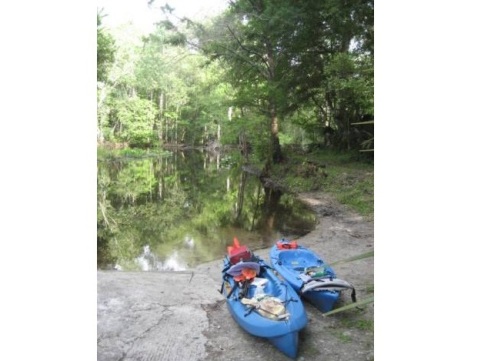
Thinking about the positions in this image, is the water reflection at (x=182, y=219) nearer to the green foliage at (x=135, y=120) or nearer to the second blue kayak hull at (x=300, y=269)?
the second blue kayak hull at (x=300, y=269)

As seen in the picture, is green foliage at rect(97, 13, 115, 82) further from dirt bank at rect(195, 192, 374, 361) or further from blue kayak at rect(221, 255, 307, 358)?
blue kayak at rect(221, 255, 307, 358)

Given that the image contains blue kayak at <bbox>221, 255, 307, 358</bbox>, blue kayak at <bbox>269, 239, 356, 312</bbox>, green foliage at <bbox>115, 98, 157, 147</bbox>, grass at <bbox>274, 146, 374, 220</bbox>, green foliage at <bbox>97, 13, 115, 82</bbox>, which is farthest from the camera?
green foliage at <bbox>115, 98, 157, 147</bbox>

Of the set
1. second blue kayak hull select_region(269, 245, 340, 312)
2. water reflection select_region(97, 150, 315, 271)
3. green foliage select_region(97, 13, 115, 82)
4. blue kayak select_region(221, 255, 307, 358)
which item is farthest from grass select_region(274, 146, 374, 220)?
green foliage select_region(97, 13, 115, 82)

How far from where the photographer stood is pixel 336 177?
943cm

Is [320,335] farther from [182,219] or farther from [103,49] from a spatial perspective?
[103,49]

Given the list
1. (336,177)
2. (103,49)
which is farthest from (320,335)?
(103,49)

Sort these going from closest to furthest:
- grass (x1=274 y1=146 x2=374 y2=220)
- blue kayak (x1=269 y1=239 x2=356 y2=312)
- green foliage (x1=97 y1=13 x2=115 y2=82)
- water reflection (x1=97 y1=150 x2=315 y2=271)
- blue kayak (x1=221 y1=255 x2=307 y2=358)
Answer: blue kayak (x1=221 y1=255 x2=307 y2=358), blue kayak (x1=269 y1=239 x2=356 y2=312), water reflection (x1=97 y1=150 x2=315 y2=271), grass (x1=274 y1=146 x2=374 y2=220), green foliage (x1=97 y1=13 x2=115 y2=82)

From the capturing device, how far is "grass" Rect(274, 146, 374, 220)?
24.9 ft

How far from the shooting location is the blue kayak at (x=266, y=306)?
2.64 metres

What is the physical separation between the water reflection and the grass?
82 cm
